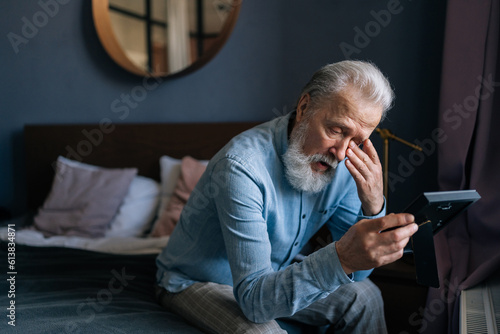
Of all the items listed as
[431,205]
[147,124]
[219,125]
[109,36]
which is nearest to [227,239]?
[431,205]

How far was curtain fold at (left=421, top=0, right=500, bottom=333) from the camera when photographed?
5.31ft

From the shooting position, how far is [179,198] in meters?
2.24

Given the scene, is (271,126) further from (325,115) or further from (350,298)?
(350,298)

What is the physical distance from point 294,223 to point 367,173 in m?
0.28

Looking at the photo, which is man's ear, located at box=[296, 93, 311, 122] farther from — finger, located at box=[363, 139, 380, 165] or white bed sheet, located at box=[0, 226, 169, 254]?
white bed sheet, located at box=[0, 226, 169, 254]

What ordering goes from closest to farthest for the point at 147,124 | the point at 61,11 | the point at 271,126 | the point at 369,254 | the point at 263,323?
the point at 369,254 < the point at 263,323 < the point at 271,126 < the point at 147,124 < the point at 61,11

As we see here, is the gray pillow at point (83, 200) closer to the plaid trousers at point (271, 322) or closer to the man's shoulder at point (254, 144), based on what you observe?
the plaid trousers at point (271, 322)

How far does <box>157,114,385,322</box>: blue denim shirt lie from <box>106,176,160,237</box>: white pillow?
94 centimetres

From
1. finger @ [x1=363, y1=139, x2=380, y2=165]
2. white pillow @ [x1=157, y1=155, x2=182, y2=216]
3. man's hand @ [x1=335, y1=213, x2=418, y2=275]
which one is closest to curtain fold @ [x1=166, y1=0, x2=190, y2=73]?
white pillow @ [x1=157, y1=155, x2=182, y2=216]

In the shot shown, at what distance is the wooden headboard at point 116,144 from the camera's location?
246 cm

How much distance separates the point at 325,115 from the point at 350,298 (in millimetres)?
611

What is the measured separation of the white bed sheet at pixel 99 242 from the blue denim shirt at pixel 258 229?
22.9 inches

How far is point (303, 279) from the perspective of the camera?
106cm

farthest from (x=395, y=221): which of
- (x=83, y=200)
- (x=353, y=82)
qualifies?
(x=83, y=200)
